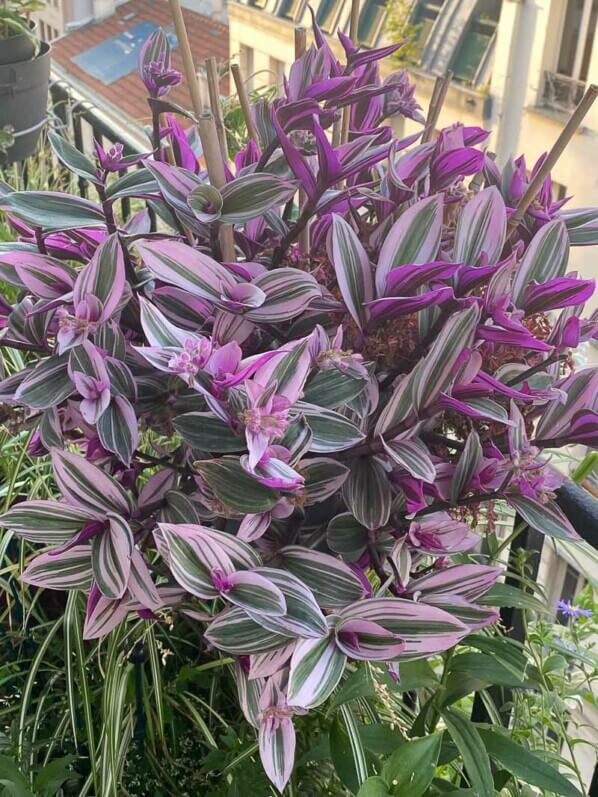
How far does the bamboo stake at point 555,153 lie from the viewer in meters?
0.48

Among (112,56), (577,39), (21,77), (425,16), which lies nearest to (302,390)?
(21,77)

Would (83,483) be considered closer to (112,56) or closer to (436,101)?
(436,101)

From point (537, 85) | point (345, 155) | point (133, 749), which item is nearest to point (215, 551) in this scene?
point (345, 155)

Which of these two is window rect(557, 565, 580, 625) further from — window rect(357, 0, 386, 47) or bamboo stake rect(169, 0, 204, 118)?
window rect(357, 0, 386, 47)

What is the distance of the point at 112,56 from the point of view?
327 inches

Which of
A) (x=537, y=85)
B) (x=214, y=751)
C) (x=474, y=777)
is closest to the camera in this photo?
(x=474, y=777)

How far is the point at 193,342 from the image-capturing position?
0.41 meters

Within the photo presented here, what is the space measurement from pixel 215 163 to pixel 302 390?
149mm

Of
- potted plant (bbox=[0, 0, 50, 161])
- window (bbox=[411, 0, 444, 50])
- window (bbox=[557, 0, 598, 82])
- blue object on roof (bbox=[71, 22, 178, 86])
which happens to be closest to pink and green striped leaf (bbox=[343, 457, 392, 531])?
potted plant (bbox=[0, 0, 50, 161])

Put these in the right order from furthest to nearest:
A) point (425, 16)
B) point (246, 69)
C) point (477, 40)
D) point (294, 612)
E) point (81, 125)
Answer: point (425, 16) < point (477, 40) < point (246, 69) < point (81, 125) < point (294, 612)

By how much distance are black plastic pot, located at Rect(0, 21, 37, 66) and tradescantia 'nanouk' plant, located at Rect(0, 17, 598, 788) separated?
3.76 ft

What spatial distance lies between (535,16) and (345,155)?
7265 mm

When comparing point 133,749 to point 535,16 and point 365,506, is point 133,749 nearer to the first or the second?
point 365,506

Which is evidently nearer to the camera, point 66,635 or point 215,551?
point 215,551
